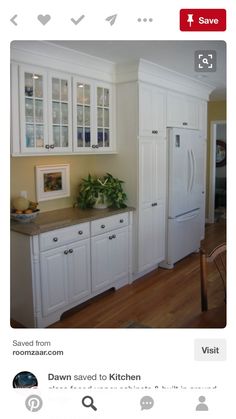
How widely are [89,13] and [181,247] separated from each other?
2.86 metres

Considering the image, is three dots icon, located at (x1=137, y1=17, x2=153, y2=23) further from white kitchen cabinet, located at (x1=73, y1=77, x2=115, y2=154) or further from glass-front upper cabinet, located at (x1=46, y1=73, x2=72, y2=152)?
white kitchen cabinet, located at (x1=73, y1=77, x2=115, y2=154)

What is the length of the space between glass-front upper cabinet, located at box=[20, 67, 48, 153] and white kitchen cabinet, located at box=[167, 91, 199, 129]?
3.94ft

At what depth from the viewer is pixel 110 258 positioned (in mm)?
2639

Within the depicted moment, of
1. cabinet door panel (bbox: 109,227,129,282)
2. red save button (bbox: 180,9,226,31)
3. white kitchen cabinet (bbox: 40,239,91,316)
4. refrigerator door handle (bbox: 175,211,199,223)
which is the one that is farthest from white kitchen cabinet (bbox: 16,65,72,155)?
red save button (bbox: 180,9,226,31)

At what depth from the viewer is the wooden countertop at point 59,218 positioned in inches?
79.0

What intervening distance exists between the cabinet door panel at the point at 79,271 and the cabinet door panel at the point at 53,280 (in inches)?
2.3

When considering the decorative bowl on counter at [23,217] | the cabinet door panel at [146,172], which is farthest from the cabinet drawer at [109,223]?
the decorative bowl on counter at [23,217]

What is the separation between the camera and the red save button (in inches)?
24.8

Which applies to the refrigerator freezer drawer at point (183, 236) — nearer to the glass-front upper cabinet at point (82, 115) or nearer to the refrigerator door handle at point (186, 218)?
the refrigerator door handle at point (186, 218)

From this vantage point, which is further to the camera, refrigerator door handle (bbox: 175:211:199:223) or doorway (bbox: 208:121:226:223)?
refrigerator door handle (bbox: 175:211:199:223)

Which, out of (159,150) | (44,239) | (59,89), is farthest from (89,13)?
(159,150)

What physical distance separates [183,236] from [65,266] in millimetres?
1505
